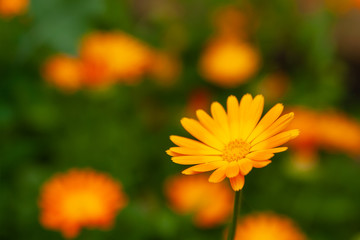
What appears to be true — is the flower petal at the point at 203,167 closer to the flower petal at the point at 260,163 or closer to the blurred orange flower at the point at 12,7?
the flower petal at the point at 260,163

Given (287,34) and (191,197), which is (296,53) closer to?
(287,34)

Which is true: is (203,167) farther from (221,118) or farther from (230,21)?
(230,21)

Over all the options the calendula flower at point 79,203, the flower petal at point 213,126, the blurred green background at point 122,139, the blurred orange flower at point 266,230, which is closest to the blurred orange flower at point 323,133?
the blurred green background at point 122,139

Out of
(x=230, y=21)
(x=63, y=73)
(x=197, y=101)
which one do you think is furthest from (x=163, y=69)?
(x=230, y=21)

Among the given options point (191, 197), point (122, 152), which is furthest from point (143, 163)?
point (191, 197)

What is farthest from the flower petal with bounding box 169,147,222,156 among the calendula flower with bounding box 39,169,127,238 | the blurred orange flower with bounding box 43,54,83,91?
the blurred orange flower with bounding box 43,54,83,91
